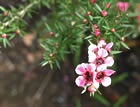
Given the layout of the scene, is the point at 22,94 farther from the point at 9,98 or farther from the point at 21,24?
the point at 21,24

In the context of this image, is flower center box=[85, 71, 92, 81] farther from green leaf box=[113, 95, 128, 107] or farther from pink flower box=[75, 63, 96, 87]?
green leaf box=[113, 95, 128, 107]

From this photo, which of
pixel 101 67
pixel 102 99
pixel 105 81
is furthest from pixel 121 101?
pixel 101 67

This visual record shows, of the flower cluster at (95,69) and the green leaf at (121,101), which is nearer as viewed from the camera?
the flower cluster at (95,69)

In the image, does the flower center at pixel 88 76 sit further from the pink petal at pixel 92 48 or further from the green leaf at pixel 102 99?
the green leaf at pixel 102 99

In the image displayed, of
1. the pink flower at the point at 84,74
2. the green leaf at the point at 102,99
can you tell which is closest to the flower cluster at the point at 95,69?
the pink flower at the point at 84,74

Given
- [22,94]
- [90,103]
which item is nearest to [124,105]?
[90,103]

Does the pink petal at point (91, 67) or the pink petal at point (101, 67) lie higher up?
the pink petal at point (91, 67)
